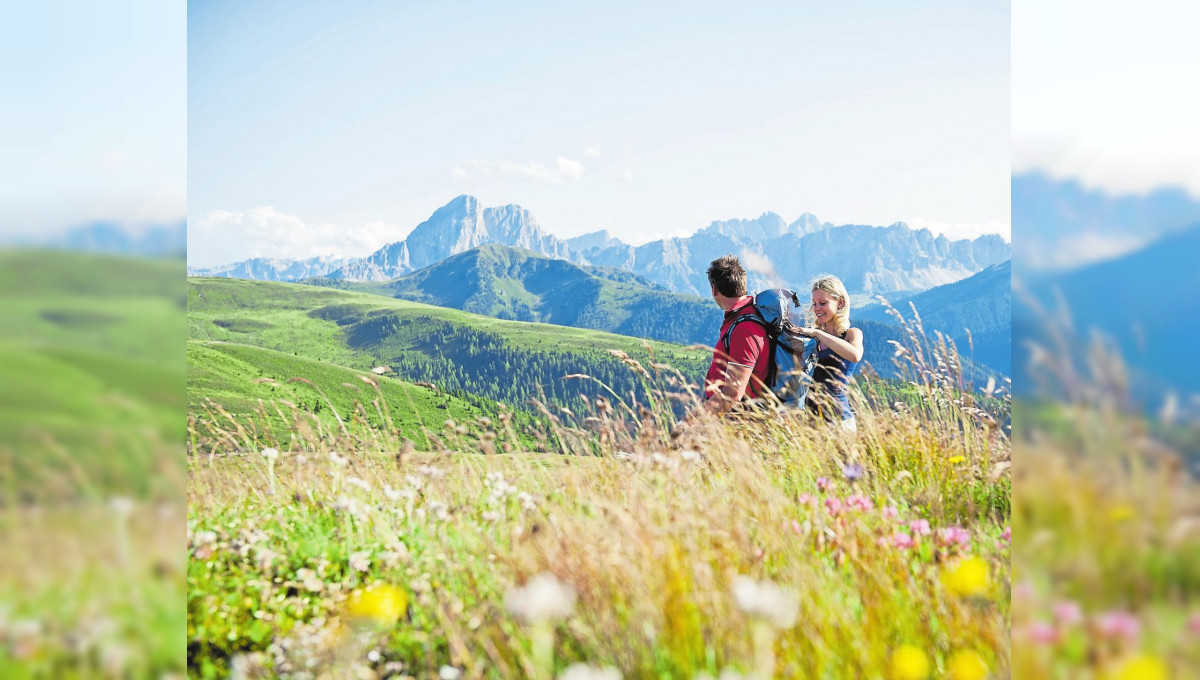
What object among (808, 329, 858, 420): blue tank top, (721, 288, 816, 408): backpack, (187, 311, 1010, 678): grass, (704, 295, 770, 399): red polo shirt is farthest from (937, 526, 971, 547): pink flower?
(721, 288, 816, 408): backpack

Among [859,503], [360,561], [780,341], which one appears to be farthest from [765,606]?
[780,341]

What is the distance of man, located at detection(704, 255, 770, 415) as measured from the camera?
4.99 metres

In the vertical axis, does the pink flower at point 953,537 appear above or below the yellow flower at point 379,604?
above

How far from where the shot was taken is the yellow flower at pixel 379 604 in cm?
247

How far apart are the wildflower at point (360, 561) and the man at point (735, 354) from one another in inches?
94.3
